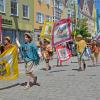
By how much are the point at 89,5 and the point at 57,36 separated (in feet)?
240

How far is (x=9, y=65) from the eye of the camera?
12.4 meters

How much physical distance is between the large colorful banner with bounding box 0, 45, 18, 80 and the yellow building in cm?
3311

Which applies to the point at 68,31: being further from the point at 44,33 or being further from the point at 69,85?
the point at 69,85

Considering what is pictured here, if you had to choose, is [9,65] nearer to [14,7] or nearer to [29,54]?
[29,54]

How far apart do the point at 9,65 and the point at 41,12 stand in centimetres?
3636

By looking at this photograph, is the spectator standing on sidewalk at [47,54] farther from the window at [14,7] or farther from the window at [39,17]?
the window at [39,17]

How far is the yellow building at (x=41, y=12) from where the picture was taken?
46.2 metres

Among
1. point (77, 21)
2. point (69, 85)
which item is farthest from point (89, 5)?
point (69, 85)

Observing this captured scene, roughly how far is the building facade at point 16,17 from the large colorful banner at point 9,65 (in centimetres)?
2411

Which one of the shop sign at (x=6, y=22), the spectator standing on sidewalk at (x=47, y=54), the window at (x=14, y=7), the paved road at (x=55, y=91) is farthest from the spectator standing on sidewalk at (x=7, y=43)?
the window at (x=14, y=7)

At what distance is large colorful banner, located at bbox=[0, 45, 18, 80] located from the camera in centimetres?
1221

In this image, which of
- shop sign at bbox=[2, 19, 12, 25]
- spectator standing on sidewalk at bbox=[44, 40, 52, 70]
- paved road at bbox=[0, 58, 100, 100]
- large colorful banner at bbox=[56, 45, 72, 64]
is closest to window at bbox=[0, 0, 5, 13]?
shop sign at bbox=[2, 19, 12, 25]

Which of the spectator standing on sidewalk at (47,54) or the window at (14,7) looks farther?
the window at (14,7)

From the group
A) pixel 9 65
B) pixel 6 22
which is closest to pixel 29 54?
pixel 9 65
